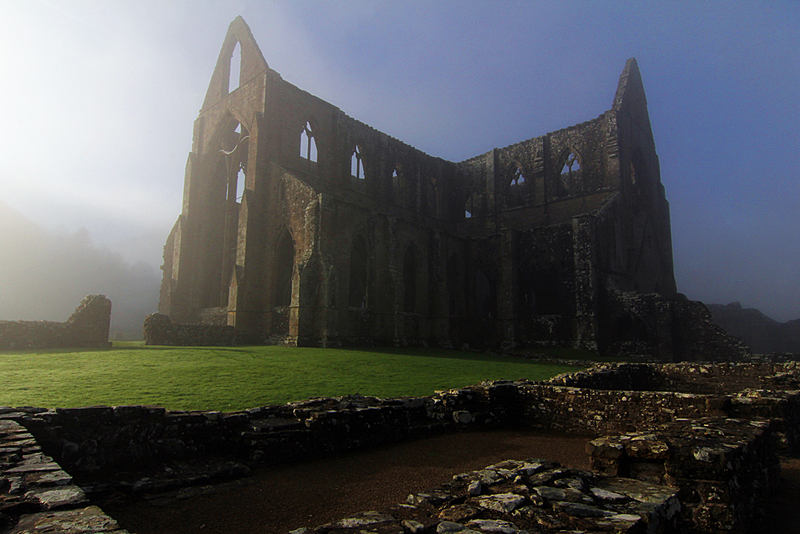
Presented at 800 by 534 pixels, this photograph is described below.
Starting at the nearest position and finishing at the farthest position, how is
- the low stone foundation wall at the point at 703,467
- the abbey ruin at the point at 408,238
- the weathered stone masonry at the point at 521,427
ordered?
the weathered stone masonry at the point at 521,427
the low stone foundation wall at the point at 703,467
the abbey ruin at the point at 408,238

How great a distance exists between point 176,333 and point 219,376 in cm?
1028

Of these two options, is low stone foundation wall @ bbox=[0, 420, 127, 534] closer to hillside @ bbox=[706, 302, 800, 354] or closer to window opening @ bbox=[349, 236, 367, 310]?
window opening @ bbox=[349, 236, 367, 310]

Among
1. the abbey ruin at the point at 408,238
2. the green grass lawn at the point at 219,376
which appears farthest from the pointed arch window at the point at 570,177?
the green grass lawn at the point at 219,376

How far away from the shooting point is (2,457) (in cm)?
346

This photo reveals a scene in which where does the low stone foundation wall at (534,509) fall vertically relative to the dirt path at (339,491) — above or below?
above

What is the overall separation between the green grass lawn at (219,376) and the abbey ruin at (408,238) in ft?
17.1

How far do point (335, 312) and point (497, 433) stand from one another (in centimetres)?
1223

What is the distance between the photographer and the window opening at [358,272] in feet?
74.7

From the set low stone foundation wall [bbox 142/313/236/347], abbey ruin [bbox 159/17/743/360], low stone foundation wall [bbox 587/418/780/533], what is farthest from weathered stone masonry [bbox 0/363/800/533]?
low stone foundation wall [bbox 142/313/236/347]

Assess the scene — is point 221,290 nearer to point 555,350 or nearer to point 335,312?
point 335,312

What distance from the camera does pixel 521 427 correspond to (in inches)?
319

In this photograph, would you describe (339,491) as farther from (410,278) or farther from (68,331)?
(410,278)

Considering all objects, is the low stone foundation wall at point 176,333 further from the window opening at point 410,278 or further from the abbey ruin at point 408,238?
the window opening at point 410,278

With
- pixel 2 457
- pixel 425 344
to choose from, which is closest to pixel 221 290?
pixel 425 344
